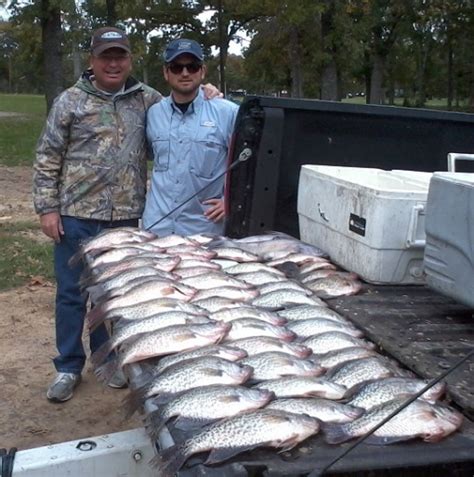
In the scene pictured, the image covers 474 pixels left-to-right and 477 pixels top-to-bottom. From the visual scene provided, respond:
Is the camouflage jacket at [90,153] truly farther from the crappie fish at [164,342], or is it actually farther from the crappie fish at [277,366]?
the crappie fish at [277,366]

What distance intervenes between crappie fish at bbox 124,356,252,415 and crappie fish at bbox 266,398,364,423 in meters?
0.20

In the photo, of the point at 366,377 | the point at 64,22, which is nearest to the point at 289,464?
the point at 366,377

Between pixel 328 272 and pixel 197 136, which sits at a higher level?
pixel 197 136

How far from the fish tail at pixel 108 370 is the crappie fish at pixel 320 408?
715 mm

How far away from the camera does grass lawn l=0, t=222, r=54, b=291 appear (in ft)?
26.5

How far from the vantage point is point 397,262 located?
11.8 feet

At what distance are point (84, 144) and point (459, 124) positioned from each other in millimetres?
2320

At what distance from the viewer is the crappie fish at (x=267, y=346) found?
2.79 meters

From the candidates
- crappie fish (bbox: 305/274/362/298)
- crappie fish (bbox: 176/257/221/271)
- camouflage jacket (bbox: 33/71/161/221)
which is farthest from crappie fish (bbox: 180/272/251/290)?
camouflage jacket (bbox: 33/71/161/221)

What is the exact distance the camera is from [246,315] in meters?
3.09

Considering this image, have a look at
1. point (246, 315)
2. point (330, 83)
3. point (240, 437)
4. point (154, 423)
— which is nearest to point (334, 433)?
point (240, 437)

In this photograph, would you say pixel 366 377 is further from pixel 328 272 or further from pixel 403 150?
pixel 403 150

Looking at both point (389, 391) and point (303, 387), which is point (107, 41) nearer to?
point (303, 387)

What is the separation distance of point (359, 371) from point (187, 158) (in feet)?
8.36
